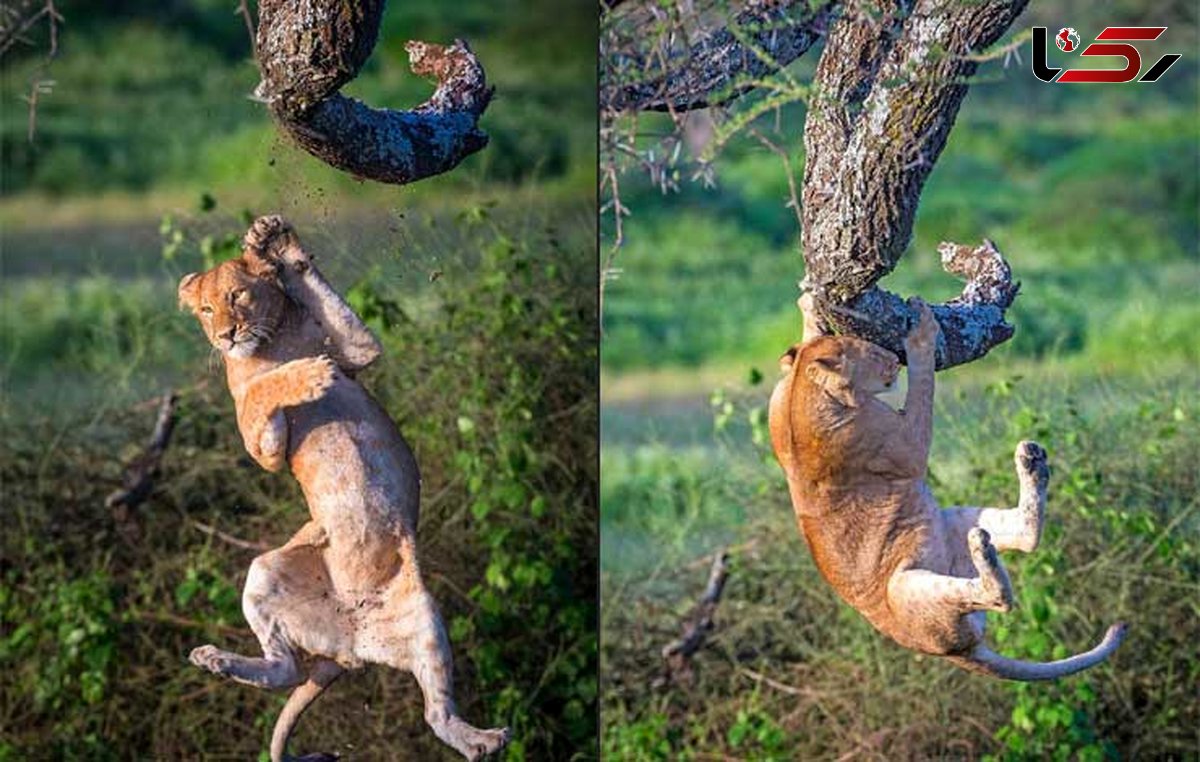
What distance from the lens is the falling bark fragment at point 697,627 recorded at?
22.0 ft

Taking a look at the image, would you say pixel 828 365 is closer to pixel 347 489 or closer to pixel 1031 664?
pixel 1031 664

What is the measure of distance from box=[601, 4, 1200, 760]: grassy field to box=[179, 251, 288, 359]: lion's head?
1.91m

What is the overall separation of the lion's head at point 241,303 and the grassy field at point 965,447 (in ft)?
6.25

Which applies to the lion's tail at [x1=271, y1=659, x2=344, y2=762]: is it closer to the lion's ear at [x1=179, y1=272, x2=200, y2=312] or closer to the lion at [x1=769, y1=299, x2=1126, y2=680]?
the lion's ear at [x1=179, y1=272, x2=200, y2=312]

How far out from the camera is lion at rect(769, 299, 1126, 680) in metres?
4.57

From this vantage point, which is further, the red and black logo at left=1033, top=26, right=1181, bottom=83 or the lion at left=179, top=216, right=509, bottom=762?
the red and black logo at left=1033, top=26, right=1181, bottom=83

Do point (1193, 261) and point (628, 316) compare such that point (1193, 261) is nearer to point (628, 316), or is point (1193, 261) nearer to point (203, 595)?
point (628, 316)

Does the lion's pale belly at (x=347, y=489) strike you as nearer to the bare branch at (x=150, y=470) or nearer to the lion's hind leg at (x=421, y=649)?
the lion's hind leg at (x=421, y=649)

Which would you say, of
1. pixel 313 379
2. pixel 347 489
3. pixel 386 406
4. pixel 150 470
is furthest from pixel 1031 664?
pixel 150 470

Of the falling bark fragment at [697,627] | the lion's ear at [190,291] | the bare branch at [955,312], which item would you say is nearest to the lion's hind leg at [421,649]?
the lion's ear at [190,291]

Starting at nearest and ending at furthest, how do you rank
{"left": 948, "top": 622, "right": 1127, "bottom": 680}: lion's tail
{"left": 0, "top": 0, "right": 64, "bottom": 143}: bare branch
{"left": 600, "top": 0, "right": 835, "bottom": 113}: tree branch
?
{"left": 948, "top": 622, "right": 1127, "bottom": 680}: lion's tail, {"left": 600, "top": 0, "right": 835, "bottom": 113}: tree branch, {"left": 0, "top": 0, "right": 64, "bottom": 143}: bare branch

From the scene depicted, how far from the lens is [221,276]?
4.55m

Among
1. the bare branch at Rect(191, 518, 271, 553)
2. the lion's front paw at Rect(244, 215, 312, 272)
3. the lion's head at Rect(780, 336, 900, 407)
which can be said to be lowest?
the bare branch at Rect(191, 518, 271, 553)


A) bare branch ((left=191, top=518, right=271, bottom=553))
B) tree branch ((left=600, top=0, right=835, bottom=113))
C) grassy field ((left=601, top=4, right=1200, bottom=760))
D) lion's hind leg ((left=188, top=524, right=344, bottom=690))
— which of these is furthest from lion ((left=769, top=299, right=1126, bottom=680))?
bare branch ((left=191, top=518, right=271, bottom=553))
